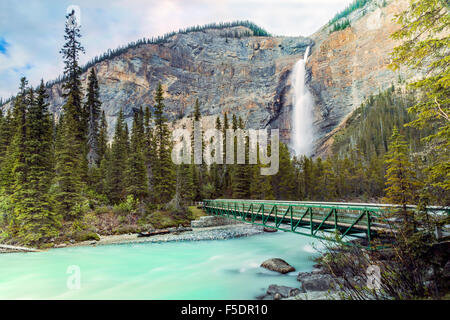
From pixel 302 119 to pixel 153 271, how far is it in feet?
322

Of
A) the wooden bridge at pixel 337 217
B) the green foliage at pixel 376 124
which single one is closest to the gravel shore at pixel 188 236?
the wooden bridge at pixel 337 217

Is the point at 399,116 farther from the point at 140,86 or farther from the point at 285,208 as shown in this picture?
the point at 140,86

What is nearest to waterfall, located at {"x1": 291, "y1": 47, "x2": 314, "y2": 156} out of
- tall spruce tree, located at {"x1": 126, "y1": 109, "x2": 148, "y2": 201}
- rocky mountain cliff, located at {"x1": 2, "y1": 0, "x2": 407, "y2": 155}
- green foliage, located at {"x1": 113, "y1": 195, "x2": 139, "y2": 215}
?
rocky mountain cliff, located at {"x1": 2, "y1": 0, "x2": 407, "y2": 155}

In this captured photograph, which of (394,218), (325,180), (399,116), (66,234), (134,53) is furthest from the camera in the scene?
(134,53)

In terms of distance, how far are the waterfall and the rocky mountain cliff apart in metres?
2.85

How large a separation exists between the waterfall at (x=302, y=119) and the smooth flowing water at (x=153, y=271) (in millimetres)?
83401

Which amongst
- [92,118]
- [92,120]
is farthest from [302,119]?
[92,120]

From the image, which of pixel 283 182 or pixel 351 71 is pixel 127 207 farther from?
pixel 351 71

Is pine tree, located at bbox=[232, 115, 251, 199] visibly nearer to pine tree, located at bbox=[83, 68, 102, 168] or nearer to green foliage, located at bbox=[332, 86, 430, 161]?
pine tree, located at bbox=[83, 68, 102, 168]

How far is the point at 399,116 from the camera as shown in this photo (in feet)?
245

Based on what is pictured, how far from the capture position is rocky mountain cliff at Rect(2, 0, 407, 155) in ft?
320

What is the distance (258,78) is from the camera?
369 ft
